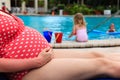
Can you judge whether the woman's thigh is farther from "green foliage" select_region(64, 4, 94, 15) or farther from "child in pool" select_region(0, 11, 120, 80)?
"green foliage" select_region(64, 4, 94, 15)

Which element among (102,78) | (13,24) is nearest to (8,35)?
(13,24)

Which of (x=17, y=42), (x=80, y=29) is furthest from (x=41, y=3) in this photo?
(x=17, y=42)

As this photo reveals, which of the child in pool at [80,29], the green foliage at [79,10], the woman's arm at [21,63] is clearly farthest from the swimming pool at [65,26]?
the woman's arm at [21,63]

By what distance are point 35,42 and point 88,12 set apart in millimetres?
28766

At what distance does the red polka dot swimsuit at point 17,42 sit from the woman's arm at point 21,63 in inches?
1.7

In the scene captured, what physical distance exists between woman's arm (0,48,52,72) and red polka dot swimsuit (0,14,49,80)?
0.14 feet

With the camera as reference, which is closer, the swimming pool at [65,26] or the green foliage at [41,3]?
the swimming pool at [65,26]

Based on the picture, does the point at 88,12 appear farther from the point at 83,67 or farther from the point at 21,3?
the point at 83,67

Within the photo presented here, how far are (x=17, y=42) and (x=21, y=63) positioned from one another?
0.50 feet

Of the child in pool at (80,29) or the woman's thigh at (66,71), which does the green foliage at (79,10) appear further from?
the woman's thigh at (66,71)

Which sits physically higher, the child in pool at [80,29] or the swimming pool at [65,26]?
the child in pool at [80,29]

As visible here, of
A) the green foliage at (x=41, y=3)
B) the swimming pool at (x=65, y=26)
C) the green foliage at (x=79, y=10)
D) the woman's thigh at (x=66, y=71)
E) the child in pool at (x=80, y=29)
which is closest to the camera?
the woman's thigh at (x=66, y=71)

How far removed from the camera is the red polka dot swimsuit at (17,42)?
6.20 ft

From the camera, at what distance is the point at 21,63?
6.01ft
